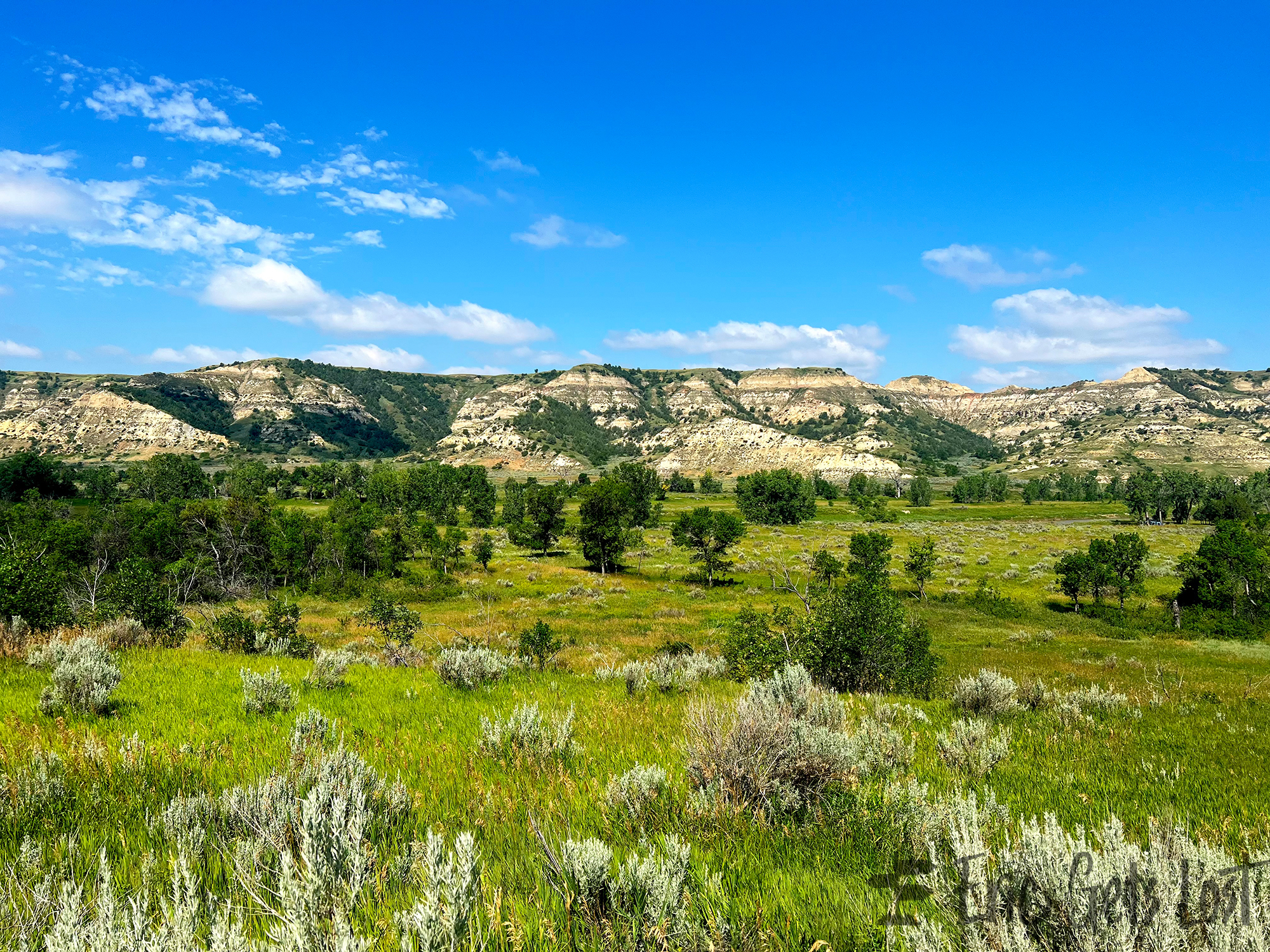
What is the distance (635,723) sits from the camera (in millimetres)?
7270

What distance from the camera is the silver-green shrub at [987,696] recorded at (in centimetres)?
903

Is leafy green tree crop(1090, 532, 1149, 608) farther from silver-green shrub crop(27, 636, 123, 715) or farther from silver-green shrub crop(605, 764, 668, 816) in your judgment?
silver-green shrub crop(27, 636, 123, 715)

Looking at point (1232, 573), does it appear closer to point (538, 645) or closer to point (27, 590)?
point (538, 645)

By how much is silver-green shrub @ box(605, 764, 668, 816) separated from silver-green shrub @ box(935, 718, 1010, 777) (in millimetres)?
3307

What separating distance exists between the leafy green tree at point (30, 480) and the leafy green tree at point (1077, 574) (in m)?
156

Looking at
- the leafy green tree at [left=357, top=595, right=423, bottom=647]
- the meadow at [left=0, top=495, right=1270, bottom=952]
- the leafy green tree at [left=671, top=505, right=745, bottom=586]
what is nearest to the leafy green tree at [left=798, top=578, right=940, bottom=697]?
the meadow at [left=0, top=495, right=1270, bottom=952]

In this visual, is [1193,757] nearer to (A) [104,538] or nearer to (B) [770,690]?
(B) [770,690]

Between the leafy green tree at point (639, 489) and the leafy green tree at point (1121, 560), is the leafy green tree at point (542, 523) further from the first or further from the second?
the leafy green tree at point (1121, 560)

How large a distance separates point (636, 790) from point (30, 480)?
16276 centimetres

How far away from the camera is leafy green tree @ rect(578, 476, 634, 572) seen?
67.0 m

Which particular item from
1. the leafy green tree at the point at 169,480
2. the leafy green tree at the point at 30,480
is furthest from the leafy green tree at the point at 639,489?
the leafy green tree at the point at 30,480

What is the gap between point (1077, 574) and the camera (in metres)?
44.5

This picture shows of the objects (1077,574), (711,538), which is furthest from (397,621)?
(1077,574)

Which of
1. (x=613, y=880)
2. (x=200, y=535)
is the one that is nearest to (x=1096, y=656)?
(x=613, y=880)
